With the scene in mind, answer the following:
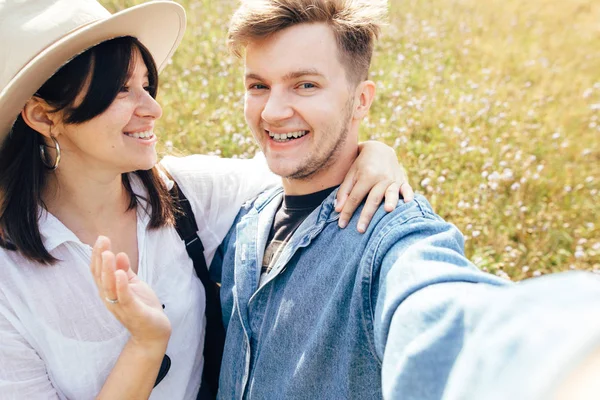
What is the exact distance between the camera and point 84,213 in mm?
2297

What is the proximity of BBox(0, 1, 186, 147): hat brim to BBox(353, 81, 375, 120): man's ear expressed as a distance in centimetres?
98

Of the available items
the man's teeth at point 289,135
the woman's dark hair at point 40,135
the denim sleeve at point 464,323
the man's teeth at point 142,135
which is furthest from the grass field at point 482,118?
the denim sleeve at point 464,323

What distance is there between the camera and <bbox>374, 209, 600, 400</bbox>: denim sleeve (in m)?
0.72

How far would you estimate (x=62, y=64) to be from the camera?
1.97 m

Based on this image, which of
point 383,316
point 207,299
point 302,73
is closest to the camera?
point 383,316

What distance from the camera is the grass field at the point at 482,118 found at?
4105 mm

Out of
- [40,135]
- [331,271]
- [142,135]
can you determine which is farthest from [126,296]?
[40,135]

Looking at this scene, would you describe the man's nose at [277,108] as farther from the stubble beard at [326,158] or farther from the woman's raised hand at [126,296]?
the woman's raised hand at [126,296]

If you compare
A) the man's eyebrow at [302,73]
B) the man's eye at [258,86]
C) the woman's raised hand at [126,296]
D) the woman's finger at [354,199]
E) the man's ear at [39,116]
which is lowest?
the woman's raised hand at [126,296]

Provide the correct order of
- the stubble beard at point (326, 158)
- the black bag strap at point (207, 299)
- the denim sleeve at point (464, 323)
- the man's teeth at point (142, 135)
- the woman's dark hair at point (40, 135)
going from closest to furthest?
the denim sleeve at point (464, 323), the woman's dark hair at point (40, 135), the stubble beard at point (326, 158), the man's teeth at point (142, 135), the black bag strap at point (207, 299)

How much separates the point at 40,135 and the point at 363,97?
1.45 metres

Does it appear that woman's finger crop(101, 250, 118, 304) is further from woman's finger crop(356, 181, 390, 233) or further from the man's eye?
the man's eye

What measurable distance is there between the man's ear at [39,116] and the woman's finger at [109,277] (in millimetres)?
817

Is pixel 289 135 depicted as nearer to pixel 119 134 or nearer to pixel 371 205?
pixel 371 205
